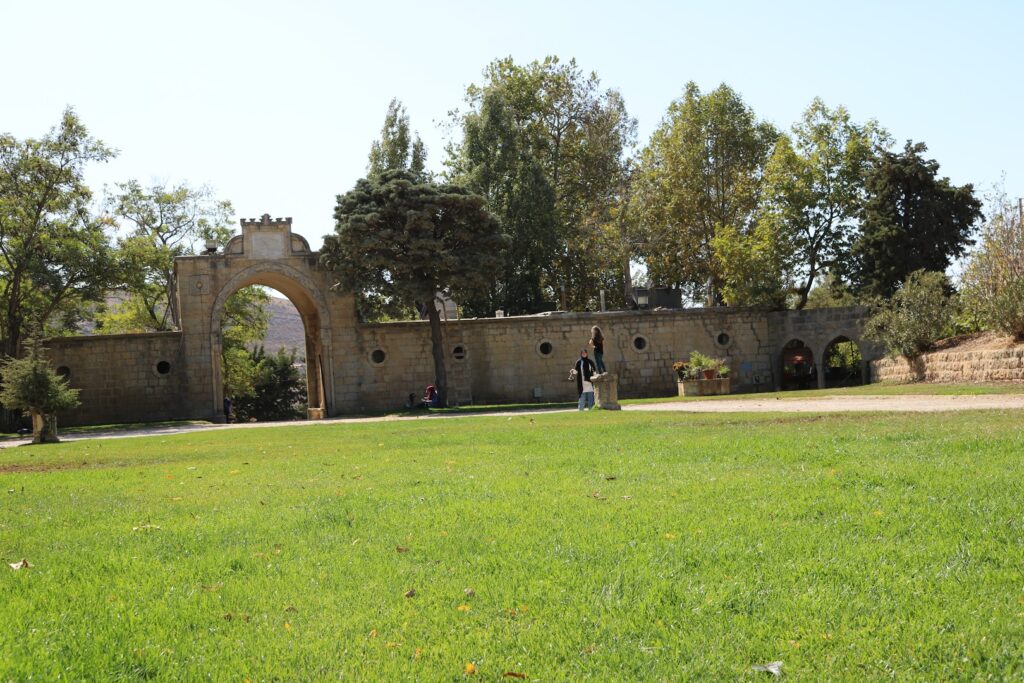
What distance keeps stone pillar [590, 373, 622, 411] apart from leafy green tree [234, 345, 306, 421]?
115ft

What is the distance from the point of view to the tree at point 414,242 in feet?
104

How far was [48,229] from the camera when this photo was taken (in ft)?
101

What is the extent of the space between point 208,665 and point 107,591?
1.33 metres

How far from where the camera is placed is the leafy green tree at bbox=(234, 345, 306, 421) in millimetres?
54938

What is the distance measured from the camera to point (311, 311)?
3534 cm

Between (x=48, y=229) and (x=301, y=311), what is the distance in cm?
896

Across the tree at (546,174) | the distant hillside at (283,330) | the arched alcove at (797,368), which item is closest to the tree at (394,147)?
the tree at (546,174)

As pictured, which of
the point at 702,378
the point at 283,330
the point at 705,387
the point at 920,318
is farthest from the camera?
the point at 283,330

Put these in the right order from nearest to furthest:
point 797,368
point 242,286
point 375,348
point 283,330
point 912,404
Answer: point 912,404
point 242,286
point 375,348
point 797,368
point 283,330

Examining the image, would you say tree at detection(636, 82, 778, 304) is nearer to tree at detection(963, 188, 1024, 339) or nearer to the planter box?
the planter box

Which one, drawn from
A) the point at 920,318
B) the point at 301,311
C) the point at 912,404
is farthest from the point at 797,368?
the point at 912,404

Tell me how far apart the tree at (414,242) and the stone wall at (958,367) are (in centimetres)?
1285

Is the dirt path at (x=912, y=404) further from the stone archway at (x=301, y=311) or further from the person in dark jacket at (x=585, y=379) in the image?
the stone archway at (x=301, y=311)

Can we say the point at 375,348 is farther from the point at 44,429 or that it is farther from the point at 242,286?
the point at 44,429
